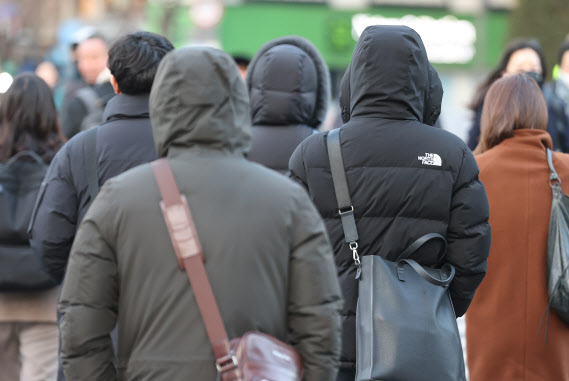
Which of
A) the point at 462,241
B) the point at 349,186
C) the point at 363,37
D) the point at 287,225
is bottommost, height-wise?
the point at 462,241

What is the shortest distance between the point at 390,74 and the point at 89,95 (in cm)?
407

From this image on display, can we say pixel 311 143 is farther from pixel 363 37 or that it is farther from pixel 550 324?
pixel 550 324

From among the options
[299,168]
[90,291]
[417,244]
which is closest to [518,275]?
[417,244]

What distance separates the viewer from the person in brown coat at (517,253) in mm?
4578

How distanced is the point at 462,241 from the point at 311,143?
75 centimetres

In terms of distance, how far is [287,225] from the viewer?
8.89 ft

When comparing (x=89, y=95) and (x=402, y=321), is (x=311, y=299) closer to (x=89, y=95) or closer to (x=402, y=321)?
(x=402, y=321)

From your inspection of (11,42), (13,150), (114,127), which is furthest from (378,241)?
(11,42)

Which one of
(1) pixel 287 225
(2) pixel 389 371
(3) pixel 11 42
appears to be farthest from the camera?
(3) pixel 11 42

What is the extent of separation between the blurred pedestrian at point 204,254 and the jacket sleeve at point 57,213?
136 centimetres

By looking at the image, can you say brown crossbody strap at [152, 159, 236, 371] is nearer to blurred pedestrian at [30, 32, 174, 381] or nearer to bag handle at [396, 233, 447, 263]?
bag handle at [396, 233, 447, 263]

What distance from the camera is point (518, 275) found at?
4.61 meters

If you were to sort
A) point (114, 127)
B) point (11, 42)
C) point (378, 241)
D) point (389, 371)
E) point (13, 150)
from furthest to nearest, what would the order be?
1. point (11, 42)
2. point (13, 150)
3. point (114, 127)
4. point (378, 241)
5. point (389, 371)

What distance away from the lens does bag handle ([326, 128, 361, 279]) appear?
3.56 m
